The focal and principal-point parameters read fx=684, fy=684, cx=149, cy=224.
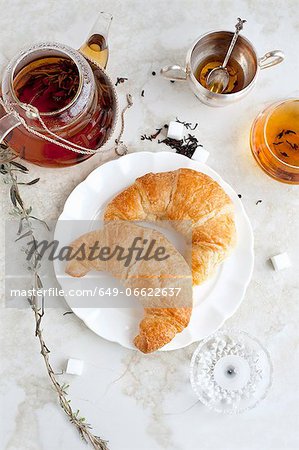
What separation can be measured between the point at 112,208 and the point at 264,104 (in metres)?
0.50

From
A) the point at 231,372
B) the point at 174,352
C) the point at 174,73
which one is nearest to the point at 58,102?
the point at 174,73

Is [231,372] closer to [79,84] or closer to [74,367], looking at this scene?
[74,367]

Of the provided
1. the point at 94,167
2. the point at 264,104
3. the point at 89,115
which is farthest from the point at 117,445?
the point at 264,104

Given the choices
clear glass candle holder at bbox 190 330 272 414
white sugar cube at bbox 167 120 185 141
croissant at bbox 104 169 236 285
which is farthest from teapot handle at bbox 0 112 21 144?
clear glass candle holder at bbox 190 330 272 414

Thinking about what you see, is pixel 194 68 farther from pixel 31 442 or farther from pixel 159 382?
pixel 31 442

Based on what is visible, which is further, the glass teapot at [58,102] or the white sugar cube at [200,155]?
the white sugar cube at [200,155]

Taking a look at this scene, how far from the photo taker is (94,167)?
1765 millimetres

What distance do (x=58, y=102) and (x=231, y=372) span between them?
785 millimetres

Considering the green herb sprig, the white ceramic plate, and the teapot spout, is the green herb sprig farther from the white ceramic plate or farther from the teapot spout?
the teapot spout

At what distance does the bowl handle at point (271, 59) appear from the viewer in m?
1.66

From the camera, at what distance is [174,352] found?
5.68 ft

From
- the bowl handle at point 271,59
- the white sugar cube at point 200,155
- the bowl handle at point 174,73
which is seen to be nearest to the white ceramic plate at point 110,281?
the white sugar cube at point 200,155

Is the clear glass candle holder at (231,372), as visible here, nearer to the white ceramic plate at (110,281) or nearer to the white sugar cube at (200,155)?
the white ceramic plate at (110,281)

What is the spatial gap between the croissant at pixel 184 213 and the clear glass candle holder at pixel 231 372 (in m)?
0.15
